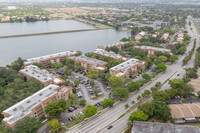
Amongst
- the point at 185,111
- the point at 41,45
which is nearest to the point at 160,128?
the point at 185,111

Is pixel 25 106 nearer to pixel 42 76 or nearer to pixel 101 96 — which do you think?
pixel 42 76

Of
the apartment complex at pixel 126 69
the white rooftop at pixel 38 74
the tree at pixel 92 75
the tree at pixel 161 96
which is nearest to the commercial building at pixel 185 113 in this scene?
the tree at pixel 161 96

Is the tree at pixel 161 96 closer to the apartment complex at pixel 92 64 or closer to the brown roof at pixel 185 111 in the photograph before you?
the brown roof at pixel 185 111

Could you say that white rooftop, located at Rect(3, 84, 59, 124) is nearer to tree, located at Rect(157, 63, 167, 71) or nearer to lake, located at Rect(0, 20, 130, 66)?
tree, located at Rect(157, 63, 167, 71)

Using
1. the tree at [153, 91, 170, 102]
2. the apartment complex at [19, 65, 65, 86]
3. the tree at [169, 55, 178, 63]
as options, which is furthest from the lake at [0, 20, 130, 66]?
the tree at [153, 91, 170, 102]

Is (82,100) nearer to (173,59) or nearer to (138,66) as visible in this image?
(138,66)

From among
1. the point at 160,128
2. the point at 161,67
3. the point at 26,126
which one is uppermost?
the point at 161,67

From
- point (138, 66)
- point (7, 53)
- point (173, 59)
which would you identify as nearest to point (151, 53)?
point (173, 59)
